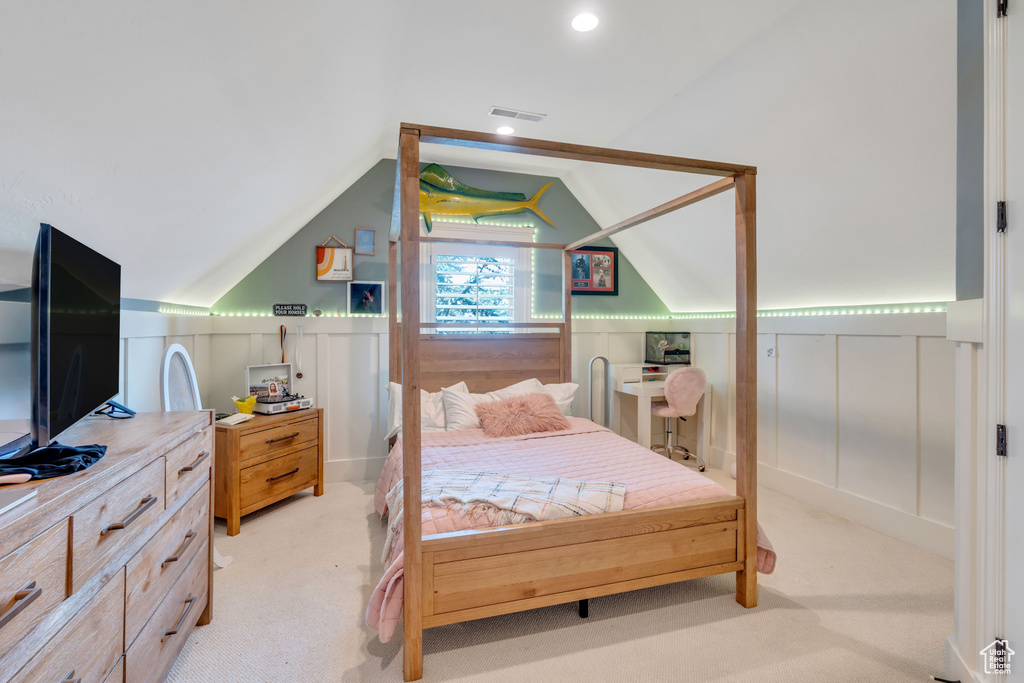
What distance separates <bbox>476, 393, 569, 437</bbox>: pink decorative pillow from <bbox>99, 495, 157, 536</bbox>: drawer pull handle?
1.92 metres

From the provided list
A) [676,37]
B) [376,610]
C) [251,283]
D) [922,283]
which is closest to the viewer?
[376,610]

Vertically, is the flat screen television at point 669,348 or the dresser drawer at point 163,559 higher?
the flat screen television at point 669,348

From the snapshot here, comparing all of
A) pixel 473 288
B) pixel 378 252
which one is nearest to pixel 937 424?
pixel 473 288

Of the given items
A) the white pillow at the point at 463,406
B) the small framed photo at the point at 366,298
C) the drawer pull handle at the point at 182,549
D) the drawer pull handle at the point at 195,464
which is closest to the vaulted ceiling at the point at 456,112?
the small framed photo at the point at 366,298

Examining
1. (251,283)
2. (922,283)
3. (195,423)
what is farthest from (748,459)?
(251,283)

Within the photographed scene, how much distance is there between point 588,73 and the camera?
2.57 meters

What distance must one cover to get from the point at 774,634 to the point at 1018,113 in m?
1.79

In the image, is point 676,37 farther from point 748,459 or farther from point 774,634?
point 774,634

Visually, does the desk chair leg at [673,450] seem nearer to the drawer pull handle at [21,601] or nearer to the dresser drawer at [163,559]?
the dresser drawer at [163,559]

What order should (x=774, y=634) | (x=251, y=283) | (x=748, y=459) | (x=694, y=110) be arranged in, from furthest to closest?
(x=251, y=283) < (x=694, y=110) < (x=748, y=459) < (x=774, y=634)

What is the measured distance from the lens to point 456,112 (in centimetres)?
307

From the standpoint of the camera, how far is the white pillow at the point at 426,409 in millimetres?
3055

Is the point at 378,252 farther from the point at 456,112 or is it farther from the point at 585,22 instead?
the point at 585,22

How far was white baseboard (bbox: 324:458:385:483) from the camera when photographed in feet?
11.6
